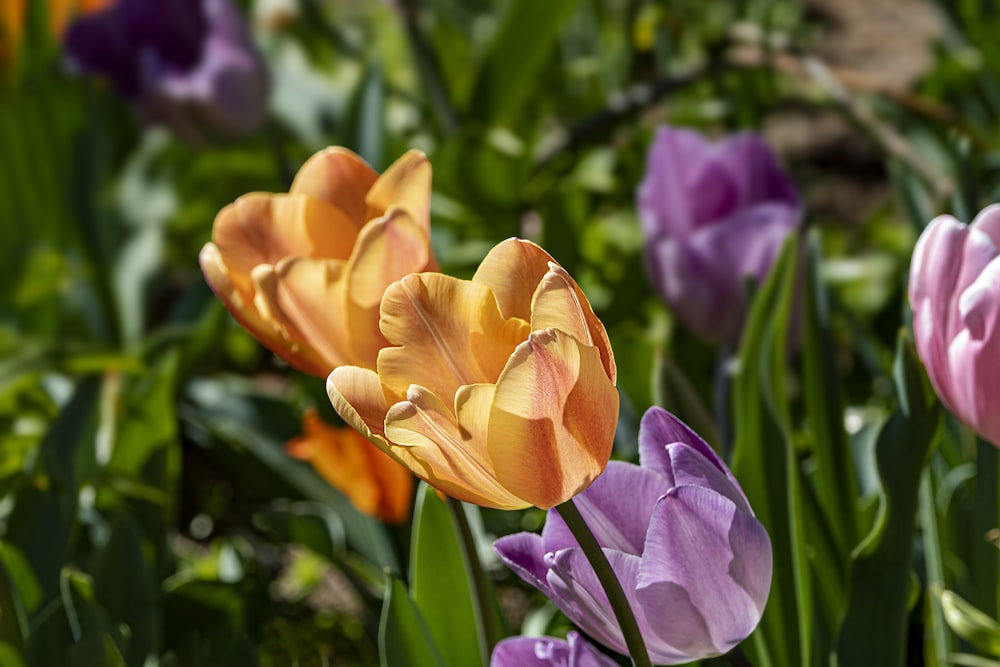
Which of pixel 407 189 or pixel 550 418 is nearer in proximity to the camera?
pixel 550 418

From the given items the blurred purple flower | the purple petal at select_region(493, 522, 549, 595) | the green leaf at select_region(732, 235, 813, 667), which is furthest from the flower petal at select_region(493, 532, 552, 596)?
the blurred purple flower

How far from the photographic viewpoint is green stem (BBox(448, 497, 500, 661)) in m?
0.52

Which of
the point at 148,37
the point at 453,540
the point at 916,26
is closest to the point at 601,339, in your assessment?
the point at 453,540

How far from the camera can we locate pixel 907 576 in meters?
0.56

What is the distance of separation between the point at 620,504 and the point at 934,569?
0.27m

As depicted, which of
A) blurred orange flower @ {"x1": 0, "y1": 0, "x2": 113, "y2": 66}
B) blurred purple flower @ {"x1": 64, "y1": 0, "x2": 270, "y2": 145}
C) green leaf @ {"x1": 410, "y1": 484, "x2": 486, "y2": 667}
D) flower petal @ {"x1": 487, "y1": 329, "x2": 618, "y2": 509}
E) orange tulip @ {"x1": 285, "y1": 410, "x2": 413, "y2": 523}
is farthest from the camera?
blurred orange flower @ {"x1": 0, "y1": 0, "x2": 113, "y2": 66}

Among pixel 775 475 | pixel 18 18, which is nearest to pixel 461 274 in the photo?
pixel 775 475

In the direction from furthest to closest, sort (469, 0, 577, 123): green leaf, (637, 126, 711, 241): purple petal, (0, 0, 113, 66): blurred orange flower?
(0, 0, 113, 66): blurred orange flower → (469, 0, 577, 123): green leaf → (637, 126, 711, 241): purple petal

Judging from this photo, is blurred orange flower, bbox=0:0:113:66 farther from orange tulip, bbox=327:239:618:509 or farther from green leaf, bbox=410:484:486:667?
orange tulip, bbox=327:239:618:509

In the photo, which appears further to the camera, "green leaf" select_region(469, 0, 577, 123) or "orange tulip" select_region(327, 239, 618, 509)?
"green leaf" select_region(469, 0, 577, 123)

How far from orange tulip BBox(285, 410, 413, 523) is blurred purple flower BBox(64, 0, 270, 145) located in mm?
706

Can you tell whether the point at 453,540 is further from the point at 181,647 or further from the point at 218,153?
the point at 218,153

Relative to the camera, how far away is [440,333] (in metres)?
0.39

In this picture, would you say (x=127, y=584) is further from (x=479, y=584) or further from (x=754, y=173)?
(x=754, y=173)
